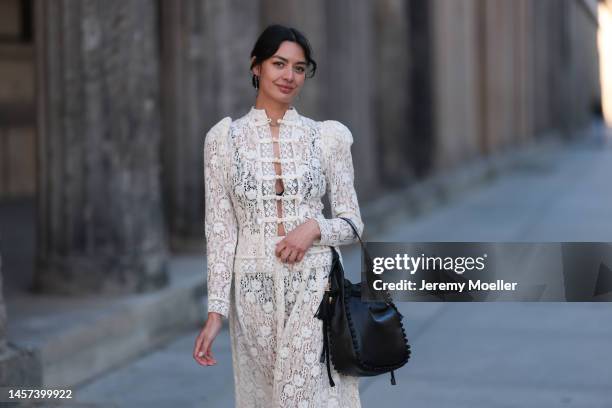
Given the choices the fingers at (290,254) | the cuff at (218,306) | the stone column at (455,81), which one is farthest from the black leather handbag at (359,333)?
the stone column at (455,81)

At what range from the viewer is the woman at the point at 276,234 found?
13.0ft

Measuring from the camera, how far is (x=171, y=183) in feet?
34.0

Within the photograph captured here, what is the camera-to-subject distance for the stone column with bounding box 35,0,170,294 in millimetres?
8086

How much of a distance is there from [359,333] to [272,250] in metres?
0.39

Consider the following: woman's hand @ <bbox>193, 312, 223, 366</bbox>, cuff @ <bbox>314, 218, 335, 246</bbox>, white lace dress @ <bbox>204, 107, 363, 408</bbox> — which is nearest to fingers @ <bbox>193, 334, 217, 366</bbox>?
woman's hand @ <bbox>193, 312, 223, 366</bbox>

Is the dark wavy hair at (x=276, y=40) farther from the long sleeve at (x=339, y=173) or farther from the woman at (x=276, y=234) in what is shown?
the long sleeve at (x=339, y=173)

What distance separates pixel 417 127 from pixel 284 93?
533 inches

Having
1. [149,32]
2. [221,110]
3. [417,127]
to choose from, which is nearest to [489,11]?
[417,127]

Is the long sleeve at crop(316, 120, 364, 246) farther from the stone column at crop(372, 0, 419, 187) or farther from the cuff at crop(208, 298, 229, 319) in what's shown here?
the stone column at crop(372, 0, 419, 187)

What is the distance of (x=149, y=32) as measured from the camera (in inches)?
328

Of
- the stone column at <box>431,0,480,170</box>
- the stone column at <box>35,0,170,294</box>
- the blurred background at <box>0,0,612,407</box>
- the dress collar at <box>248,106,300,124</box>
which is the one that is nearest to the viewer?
the dress collar at <box>248,106,300,124</box>

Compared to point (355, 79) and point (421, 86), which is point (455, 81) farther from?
point (355, 79)

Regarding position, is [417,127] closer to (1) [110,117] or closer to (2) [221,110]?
(2) [221,110]
